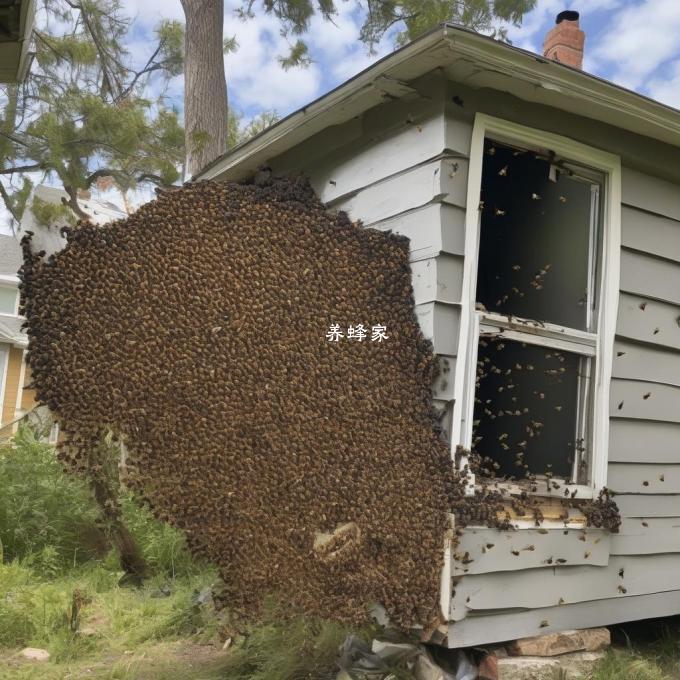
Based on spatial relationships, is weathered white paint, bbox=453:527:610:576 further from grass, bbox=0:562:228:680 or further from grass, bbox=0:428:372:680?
grass, bbox=0:562:228:680

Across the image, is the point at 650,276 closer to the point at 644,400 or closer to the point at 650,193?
the point at 650,193

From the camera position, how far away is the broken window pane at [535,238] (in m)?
4.05

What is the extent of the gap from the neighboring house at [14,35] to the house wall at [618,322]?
5.14 feet

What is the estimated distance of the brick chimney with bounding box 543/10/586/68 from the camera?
4734mm

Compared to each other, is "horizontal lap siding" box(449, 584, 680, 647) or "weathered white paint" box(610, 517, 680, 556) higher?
"weathered white paint" box(610, 517, 680, 556)

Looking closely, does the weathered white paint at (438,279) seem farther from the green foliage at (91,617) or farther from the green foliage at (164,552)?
the green foliage at (164,552)

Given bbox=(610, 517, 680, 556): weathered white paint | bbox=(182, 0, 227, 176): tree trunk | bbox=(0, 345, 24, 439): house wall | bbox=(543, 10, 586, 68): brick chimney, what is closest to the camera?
bbox=(610, 517, 680, 556): weathered white paint

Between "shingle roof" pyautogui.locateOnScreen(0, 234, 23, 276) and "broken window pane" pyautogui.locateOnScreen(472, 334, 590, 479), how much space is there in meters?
15.9

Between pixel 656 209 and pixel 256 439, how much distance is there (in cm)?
269

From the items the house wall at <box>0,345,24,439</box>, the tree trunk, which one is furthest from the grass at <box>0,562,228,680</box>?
the house wall at <box>0,345,24,439</box>

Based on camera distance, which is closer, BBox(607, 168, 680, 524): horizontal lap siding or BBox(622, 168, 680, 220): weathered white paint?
BBox(607, 168, 680, 524): horizontal lap siding

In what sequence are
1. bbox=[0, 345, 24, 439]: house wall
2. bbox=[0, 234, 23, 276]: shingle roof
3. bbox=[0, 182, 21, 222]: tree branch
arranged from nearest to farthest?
bbox=[0, 182, 21, 222]: tree branch, bbox=[0, 345, 24, 439]: house wall, bbox=[0, 234, 23, 276]: shingle roof

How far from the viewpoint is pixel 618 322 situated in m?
3.96

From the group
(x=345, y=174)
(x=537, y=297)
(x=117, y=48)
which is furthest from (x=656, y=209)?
(x=117, y=48)
